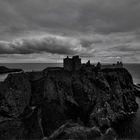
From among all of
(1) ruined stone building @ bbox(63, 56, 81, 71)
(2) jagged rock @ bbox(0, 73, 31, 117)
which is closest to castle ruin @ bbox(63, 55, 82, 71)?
(1) ruined stone building @ bbox(63, 56, 81, 71)

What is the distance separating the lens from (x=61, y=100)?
44812mm

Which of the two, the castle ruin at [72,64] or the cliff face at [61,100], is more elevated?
the castle ruin at [72,64]

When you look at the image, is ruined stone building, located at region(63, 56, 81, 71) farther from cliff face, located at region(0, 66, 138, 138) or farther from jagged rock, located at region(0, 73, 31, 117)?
jagged rock, located at region(0, 73, 31, 117)

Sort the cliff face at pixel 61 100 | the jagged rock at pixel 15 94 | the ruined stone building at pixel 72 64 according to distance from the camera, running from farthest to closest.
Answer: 1. the ruined stone building at pixel 72 64
2. the cliff face at pixel 61 100
3. the jagged rock at pixel 15 94

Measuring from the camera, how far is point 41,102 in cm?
4128

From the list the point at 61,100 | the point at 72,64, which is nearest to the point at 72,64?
the point at 72,64

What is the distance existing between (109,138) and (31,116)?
24.7 metres

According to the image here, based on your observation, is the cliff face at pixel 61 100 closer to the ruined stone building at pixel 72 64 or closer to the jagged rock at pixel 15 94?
the jagged rock at pixel 15 94

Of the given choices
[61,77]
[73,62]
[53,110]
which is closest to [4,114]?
[53,110]

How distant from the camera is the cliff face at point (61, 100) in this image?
120ft

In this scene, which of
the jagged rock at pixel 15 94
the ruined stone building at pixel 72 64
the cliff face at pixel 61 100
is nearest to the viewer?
the jagged rock at pixel 15 94

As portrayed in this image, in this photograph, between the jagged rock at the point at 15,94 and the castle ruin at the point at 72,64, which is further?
the castle ruin at the point at 72,64

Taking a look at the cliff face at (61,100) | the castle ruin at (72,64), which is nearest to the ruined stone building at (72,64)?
the castle ruin at (72,64)

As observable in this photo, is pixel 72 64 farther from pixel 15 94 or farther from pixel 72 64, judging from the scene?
pixel 15 94
